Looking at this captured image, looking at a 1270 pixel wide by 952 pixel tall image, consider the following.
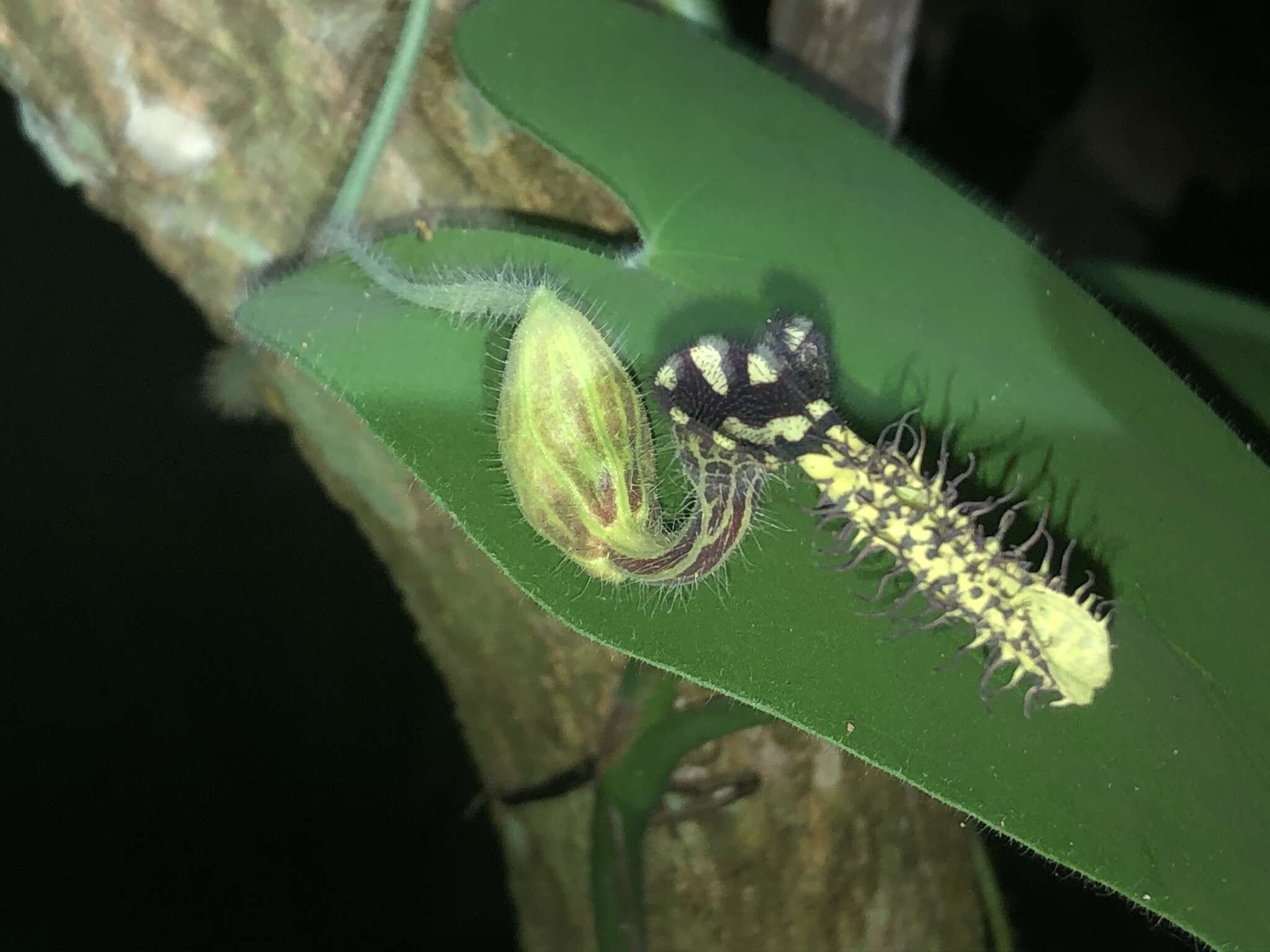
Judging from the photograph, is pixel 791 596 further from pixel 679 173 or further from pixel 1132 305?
pixel 1132 305

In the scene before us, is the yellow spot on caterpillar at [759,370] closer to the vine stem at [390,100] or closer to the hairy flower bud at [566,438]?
the hairy flower bud at [566,438]

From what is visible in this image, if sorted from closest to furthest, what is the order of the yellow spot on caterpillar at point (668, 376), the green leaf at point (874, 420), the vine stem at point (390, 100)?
the green leaf at point (874, 420)
the yellow spot on caterpillar at point (668, 376)
the vine stem at point (390, 100)

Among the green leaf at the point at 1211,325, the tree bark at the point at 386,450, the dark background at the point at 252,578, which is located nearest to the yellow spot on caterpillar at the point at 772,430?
the tree bark at the point at 386,450

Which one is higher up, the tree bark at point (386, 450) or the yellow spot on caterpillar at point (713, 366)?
the yellow spot on caterpillar at point (713, 366)

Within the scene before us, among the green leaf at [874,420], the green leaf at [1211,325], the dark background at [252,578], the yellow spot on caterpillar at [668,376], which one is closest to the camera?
the green leaf at [874,420]

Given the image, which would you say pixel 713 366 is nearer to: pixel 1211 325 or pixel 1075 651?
pixel 1075 651
